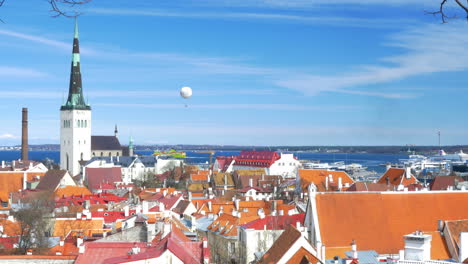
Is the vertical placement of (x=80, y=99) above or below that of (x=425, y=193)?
above

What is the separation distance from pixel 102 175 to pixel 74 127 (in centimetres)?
3147

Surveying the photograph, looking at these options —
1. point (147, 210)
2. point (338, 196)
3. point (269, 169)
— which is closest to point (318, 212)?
point (338, 196)

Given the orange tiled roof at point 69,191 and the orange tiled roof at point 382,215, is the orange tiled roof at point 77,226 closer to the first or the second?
the orange tiled roof at point 382,215

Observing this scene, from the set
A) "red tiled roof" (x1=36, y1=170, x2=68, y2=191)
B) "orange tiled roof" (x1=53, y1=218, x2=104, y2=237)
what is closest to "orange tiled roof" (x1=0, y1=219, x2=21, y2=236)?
"orange tiled roof" (x1=53, y1=218, x2=104, y2=237)

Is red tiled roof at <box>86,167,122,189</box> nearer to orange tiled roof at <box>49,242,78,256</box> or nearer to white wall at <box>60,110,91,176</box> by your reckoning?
white wall at <box>60,110,91,176</box>

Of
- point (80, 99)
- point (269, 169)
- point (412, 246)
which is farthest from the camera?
point (80, 99)

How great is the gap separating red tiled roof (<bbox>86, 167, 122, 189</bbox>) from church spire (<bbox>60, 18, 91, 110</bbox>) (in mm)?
29786

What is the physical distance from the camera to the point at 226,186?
80.9 meters

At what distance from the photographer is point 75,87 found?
12156 centimetres

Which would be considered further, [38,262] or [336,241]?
[336,241]

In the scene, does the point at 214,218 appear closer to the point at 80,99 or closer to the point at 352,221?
the point at 352,221

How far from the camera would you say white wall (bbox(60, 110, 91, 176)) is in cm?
Answer: 12212

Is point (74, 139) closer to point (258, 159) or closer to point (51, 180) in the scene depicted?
point (258, 159)

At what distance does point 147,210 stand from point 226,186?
40696mm
